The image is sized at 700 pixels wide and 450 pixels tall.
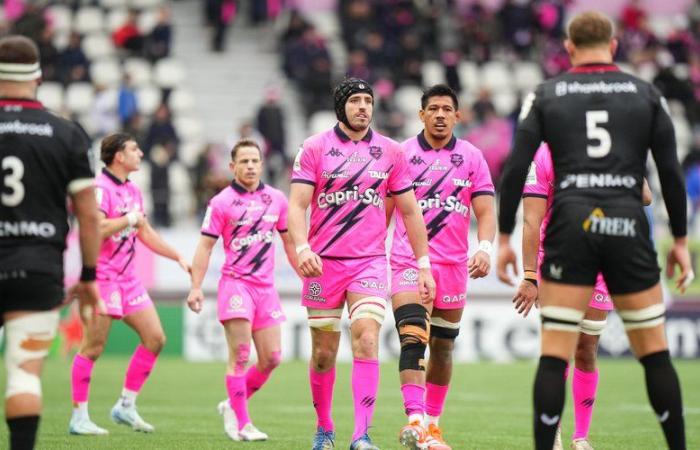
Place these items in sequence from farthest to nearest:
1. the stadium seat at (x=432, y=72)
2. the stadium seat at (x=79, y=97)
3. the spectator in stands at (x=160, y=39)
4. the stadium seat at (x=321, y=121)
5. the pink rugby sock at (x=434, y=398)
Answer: the stadium seat at (x=432, y=72), the spectator in stands at (x=160, y=39), the stadium seat at (x=321, y=121), the stadium seat at (x=79, y=97), the pink rugby sock at (x=434, y=398)

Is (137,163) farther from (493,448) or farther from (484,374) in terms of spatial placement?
(484,374)

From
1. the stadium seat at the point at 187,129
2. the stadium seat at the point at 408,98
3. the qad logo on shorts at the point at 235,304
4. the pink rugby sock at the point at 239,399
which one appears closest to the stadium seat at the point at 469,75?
the stadium seat at the point at 408,98

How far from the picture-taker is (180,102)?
96.0 feet

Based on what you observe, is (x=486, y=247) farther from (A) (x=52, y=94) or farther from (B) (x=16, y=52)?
(A) (x=52, y=94)

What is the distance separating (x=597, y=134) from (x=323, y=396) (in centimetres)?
354

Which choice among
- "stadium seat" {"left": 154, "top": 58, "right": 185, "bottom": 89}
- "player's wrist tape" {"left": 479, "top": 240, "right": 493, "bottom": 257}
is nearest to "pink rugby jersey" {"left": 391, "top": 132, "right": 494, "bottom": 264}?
"player's wrist tape" {"left": 479, "top": 240, "right": 493, "bottom": 257}

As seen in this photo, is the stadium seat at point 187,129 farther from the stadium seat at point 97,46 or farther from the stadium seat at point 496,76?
the stadium seat at point 496,76

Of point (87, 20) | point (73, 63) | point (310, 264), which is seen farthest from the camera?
point (87, 20)

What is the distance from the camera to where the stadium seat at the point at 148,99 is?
1114 inches

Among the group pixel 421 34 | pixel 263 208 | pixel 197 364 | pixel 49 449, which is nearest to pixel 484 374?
pixel 197 364

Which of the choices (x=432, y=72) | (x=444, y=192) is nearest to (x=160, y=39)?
(x=432, y=72)

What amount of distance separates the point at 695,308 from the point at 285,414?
37.2ft

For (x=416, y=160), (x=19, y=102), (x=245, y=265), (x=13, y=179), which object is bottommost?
(x=245, y=265)

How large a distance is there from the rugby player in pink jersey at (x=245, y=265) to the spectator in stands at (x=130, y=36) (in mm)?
17778
